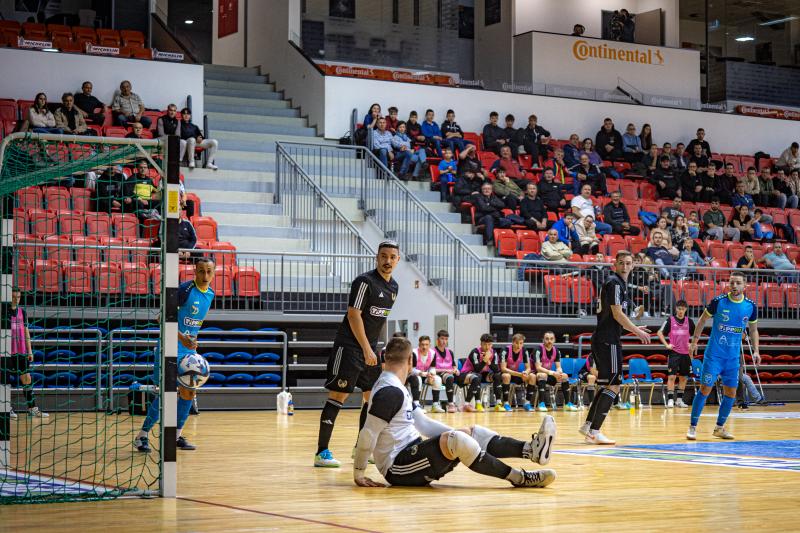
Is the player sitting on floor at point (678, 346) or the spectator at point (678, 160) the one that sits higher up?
the spectator at point (678, 160)

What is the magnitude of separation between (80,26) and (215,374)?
11.8 m

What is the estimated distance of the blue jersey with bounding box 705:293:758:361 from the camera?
41.2ft

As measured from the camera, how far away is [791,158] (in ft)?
97.4

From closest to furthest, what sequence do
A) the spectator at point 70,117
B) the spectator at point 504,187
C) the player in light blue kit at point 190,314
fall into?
the player in light blue kit at point 190,314 → the spectator at point 70,117 → the spectator at point 504,187

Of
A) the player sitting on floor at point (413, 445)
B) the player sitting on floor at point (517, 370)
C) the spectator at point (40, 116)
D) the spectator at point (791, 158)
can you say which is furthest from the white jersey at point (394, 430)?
the spectator at point (791, 158)

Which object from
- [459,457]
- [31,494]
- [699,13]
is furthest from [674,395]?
[699,13]

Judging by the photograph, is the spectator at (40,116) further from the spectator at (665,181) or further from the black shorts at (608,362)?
the spectator at (665,181)

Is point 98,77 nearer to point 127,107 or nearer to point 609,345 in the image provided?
point 127,107

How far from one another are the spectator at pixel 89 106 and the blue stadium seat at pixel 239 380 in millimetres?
6299

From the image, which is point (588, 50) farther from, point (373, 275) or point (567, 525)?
point (567, 525)

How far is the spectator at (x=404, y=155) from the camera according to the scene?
24.1m

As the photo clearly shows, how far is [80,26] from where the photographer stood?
26.4m

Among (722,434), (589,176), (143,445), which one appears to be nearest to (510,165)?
(589,176)

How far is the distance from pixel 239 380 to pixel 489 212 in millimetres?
7388
